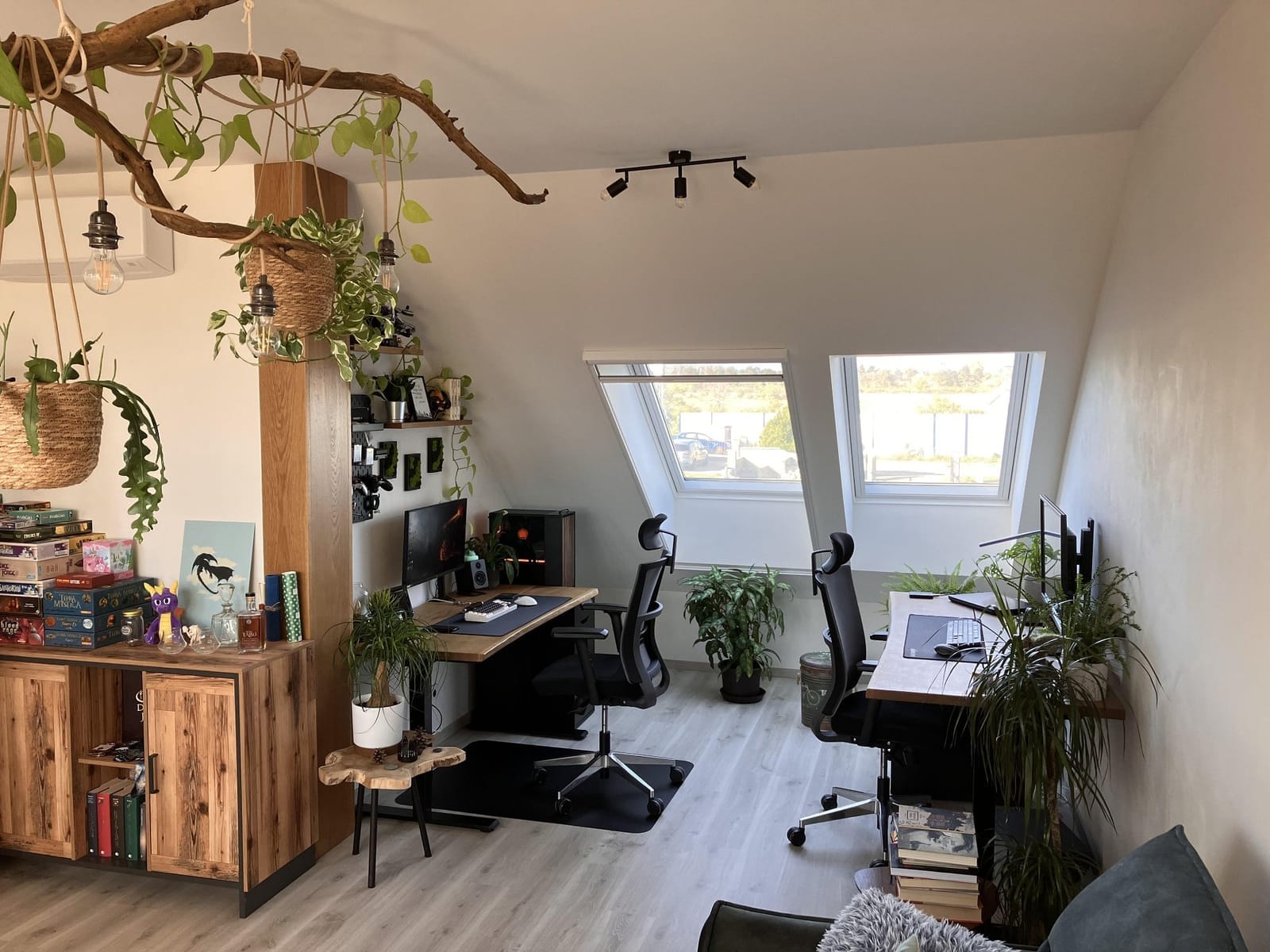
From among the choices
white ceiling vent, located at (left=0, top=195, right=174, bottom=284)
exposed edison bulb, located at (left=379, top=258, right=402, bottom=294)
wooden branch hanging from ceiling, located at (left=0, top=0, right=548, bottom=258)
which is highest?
white ceiling vent, located at (left=0, top=195, right=174, bottom=284)

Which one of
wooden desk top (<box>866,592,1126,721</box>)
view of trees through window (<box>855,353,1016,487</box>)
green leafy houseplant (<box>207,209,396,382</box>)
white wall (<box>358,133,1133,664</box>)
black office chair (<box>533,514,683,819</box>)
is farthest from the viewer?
view of trees through window (<box>855,353,1016,487</box>)

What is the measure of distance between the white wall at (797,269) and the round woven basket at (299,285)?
217cm

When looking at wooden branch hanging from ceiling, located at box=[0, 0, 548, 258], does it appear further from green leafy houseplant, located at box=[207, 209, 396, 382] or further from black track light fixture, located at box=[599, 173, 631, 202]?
black track light fixture, located at box=[599, 173, 631, 202]

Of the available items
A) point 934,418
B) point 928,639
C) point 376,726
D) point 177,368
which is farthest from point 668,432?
point 177,368

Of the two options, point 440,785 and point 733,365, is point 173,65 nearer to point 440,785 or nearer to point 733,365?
point 440,785

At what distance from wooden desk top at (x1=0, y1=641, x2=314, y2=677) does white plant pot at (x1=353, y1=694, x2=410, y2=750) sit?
1.07ft

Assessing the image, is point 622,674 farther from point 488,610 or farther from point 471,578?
point 471,578

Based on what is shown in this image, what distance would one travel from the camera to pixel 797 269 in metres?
4.07

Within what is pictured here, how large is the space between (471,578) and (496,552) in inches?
11.1

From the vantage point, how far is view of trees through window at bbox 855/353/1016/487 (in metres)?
5.36

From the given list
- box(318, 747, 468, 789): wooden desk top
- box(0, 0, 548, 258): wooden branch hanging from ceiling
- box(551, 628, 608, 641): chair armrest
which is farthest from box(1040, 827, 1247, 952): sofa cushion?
box(551, 628, 608, 641): chair armrest

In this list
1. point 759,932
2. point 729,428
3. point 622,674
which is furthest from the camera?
point 729,428

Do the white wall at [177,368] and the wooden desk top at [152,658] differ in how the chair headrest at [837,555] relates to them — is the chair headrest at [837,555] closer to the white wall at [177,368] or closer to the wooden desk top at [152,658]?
the wooden desk top at [152,658]

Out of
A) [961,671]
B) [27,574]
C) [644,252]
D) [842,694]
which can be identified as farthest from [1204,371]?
[27,574]
